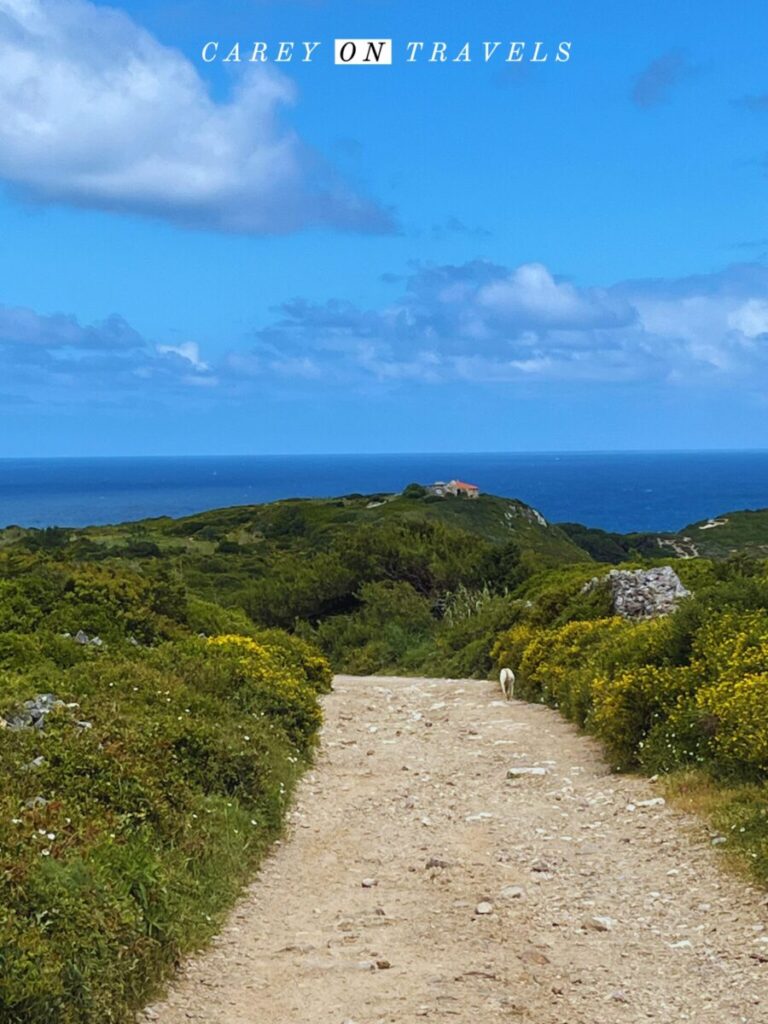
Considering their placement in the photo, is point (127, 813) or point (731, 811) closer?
point (127, 813)

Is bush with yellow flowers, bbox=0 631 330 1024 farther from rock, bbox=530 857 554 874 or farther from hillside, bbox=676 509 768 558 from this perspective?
hillside, bbox=676 509 768 558

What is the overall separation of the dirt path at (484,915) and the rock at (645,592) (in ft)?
26.2

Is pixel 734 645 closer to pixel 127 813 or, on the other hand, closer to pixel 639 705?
pixel 639 705

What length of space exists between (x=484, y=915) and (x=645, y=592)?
45.8 ft

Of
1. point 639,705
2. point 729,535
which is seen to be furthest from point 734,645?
point 729,535

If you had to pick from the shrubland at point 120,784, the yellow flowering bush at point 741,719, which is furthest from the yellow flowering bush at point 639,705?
the shrubland at point 120,784

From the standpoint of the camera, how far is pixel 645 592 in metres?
20.9

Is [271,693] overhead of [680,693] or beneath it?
beneath

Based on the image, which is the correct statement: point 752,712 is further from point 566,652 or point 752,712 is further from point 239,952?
point 566,652

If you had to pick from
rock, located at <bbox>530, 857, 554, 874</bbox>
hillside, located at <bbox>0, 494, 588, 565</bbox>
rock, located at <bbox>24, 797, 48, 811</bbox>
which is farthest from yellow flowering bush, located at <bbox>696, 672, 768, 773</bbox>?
hillside, located at <bbox>0, 494, 588, 565</bbox>

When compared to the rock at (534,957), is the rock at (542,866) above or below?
below

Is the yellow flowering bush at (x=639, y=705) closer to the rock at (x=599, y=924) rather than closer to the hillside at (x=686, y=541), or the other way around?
the rock at (x=599, y=924)

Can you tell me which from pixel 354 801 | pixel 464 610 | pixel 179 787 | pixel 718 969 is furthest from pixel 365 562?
pixel 718 969

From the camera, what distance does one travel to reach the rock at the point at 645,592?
803 inches
